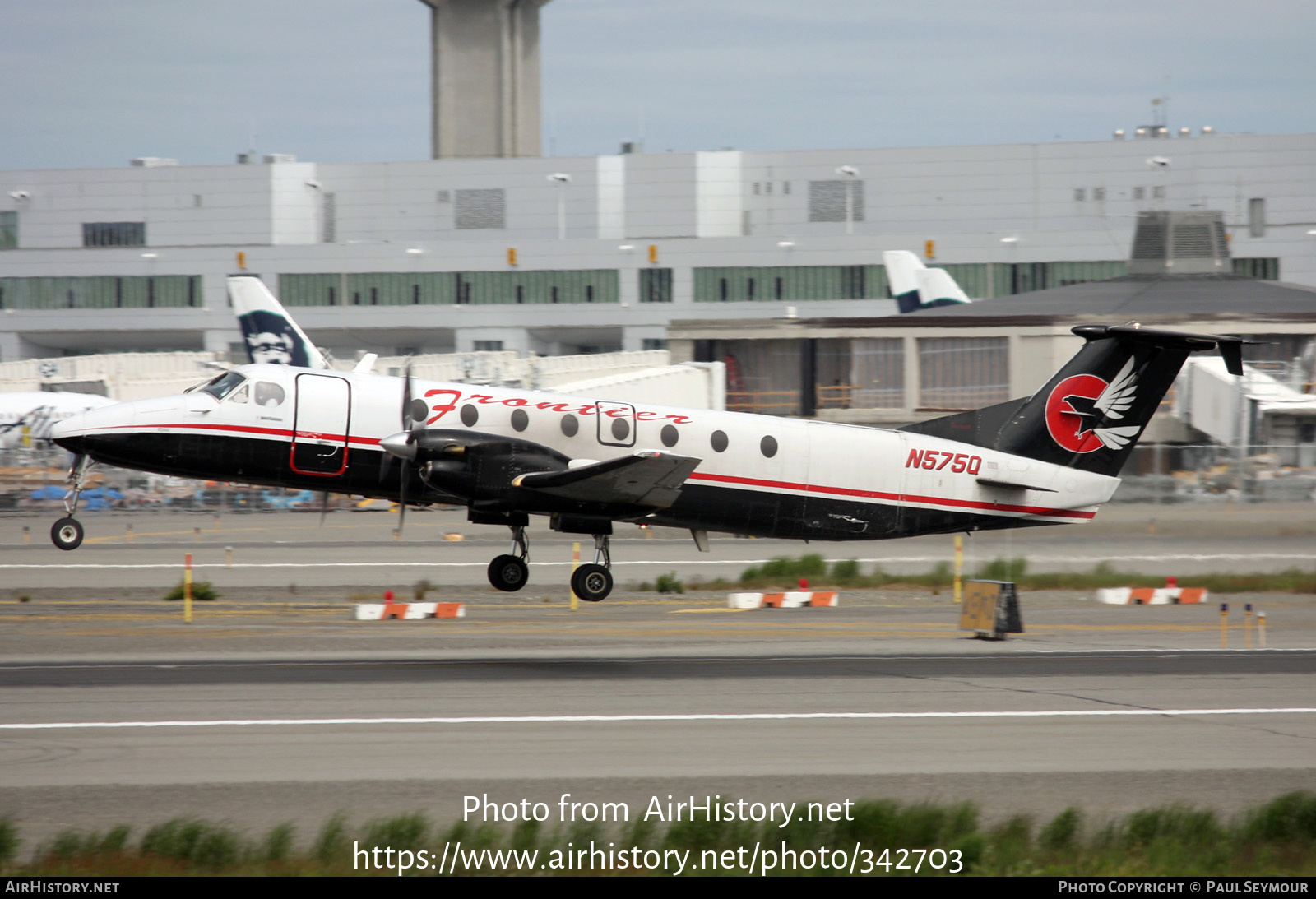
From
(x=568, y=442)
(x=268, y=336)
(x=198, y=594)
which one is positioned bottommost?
(x=198, y=594)

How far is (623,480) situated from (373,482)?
14.5ft

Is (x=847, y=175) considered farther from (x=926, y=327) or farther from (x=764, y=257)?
(x=926, y=327)

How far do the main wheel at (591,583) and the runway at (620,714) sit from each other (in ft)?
3.69

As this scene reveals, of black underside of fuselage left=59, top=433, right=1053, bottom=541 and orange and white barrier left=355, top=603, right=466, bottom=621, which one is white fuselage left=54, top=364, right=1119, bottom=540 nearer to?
black underside of fuselage left=59, top=433, right=1053, bottom=541

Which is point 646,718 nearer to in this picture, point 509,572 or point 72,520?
point 509,572

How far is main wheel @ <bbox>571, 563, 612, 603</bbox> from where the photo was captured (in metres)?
21.8

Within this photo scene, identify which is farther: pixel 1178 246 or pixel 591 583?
pixel 1178 246

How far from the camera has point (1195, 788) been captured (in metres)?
13.6

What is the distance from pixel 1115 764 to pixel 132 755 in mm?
11125

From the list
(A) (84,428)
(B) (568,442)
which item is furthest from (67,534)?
(B) (568,442)

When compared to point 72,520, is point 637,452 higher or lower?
higher

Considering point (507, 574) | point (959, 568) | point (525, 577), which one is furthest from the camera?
point (959, 568)

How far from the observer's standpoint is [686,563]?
1430 inches

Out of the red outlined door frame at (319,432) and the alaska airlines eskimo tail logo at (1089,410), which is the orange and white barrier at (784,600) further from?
the red outlined door frame at (319,432)
